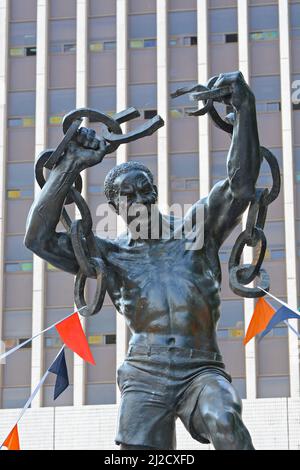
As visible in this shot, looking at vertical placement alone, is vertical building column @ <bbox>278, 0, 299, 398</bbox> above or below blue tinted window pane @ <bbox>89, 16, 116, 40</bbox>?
below

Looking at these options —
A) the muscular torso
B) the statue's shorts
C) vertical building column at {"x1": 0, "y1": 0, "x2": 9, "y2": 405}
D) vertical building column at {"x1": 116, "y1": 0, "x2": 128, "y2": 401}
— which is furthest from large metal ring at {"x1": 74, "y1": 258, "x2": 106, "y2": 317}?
vertical building column at {"x1": 0, "y1": 0, "x2": 9, "y2": 405}

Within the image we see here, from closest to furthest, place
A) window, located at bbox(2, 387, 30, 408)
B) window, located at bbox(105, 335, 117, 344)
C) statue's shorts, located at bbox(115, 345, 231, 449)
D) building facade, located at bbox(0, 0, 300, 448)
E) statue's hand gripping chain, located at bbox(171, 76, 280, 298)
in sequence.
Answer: statue's shorts, located at bbox(115, 345, 231, 449), statue's hand gripping chain, located at bbox(171, 76, 280, 298), building facade, located at bbox(0, 0, 300, 448), window, located at bbox(2, 387, 30, 408), window, located at bbox(105, 335, 117, 344)

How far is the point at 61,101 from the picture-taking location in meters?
50.2

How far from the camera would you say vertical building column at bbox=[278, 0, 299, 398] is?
148 ft

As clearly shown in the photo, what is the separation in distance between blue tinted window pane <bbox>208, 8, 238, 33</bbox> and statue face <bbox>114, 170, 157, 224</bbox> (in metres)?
40.7

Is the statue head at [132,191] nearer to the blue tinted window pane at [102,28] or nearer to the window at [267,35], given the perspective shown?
the window at [267,35]

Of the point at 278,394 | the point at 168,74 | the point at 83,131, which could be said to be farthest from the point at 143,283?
the point at 168,74

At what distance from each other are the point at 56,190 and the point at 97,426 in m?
31.3

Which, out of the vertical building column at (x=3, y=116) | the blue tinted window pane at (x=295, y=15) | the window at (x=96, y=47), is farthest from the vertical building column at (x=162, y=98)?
the vertical building column at (x=3, y=116)

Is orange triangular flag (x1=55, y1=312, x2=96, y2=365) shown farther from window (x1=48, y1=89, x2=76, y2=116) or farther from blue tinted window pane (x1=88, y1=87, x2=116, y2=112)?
window (x1=48, y1=89, x2=76, y2=116)

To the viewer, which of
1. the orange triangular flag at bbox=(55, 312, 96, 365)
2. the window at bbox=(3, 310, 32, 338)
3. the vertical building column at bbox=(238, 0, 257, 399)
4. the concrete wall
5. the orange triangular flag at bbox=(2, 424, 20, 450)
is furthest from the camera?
the window at bbox=(3, 310, 32, 338)

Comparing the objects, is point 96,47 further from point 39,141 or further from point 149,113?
point 39,141

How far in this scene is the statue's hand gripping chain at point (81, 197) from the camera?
970 cm

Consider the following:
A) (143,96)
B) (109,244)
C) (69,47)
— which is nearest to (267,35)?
(143,96)
